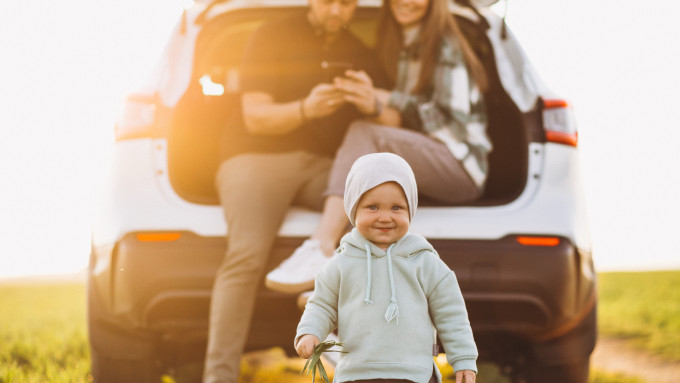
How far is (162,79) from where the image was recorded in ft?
10.1

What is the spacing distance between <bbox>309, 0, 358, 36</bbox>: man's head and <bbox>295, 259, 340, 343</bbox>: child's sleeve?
66.9 inches

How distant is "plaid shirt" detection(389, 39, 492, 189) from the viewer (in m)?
2.91

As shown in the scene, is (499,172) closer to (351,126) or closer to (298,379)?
(351,126)

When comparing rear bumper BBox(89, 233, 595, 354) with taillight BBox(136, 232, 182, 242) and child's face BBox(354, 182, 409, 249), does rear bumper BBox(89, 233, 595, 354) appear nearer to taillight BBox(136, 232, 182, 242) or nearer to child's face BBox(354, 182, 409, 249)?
taillight BBox(136, 232, 182, 242)

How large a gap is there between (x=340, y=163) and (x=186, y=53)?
0.87 metres

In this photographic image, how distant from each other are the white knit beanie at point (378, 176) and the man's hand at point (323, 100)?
114cm

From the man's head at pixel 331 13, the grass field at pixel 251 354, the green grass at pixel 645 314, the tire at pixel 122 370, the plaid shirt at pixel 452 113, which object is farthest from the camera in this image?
the green grass at pixel 645 314

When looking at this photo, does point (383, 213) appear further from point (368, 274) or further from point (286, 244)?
point (286, 244)

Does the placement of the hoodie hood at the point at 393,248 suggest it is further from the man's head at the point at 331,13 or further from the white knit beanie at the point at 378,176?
the man's head at the point at 331,13

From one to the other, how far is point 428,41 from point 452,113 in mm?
323

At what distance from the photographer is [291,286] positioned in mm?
2672

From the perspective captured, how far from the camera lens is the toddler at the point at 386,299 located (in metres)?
1.64

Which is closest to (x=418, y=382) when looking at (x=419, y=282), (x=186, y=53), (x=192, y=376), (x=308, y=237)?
(x=419, y=282)

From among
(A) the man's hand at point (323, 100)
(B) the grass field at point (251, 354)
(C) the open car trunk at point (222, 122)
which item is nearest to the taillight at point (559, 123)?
(C) the open car trunk at point (222, 122)
